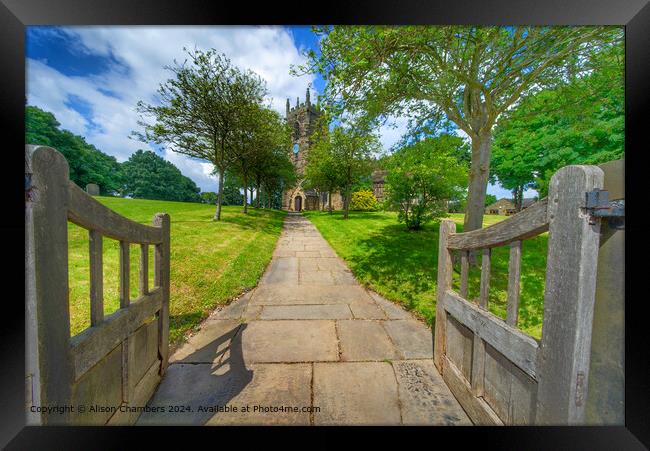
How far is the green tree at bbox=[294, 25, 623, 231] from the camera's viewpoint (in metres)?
3.81

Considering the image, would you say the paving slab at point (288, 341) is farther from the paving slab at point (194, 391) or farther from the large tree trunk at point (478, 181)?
the large tree trunk at point (478, 181)

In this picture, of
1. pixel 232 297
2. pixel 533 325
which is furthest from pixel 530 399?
pixel 232 297

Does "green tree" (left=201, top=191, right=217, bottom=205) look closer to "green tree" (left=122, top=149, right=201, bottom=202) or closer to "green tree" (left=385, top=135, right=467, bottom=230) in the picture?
"green tree" (left=122, top=149, right=201, bottom=202)

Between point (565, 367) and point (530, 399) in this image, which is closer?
point (565, 367)

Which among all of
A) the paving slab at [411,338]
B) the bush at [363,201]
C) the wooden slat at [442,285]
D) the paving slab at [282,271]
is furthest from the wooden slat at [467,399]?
the bush at [363,201]

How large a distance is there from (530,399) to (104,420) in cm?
275

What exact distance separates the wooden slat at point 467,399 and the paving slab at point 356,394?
0.52 m

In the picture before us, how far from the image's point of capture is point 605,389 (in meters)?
1.20

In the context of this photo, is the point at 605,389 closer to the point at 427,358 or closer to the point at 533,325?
the point at 427,358

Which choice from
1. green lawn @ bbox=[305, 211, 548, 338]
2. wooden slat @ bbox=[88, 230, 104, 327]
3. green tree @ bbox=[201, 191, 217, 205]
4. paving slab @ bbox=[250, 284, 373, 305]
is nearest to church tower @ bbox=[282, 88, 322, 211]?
green tree @ bbox=[201, 191, 217, 205]

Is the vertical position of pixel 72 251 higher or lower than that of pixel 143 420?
higher

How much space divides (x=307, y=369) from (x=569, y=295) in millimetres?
2136

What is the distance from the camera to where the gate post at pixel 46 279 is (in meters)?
1.03

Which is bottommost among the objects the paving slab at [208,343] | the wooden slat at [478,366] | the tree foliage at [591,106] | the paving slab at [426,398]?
the paving slab at [426,398]
